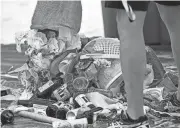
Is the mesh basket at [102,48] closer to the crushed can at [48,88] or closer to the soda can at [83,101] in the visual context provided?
the crushed can at [48,88]

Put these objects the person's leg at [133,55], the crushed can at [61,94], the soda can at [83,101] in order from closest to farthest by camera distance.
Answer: the person's leg at [133,55] < the soda can at [83,101] < the crushed can at [61,94]

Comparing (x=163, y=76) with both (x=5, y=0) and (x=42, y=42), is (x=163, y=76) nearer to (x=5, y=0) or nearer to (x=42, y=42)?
(x=42, y=42)

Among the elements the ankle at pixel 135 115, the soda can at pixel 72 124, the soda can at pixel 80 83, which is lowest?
the soda can at pixel 72 124

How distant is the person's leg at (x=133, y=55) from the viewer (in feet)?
7.41

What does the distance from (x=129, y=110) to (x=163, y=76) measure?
3.54 feet

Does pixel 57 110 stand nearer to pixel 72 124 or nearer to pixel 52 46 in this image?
pixel 72 124

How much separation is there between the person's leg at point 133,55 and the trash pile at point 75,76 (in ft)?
1.97

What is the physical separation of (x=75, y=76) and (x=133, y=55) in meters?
1.05

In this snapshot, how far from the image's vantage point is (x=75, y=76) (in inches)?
128

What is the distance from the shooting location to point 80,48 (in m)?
3.41

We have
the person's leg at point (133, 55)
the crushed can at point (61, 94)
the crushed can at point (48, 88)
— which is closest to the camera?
the person's leg at point (133, 55)

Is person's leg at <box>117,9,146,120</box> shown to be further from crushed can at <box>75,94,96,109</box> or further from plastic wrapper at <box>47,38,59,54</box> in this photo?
plastic wrapper at <box>47,38,59,54</box>

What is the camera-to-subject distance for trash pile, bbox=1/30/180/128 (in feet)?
9.86

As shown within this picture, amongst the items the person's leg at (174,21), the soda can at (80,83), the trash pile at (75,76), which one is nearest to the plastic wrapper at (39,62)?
A: the trash pile at (75,76)
